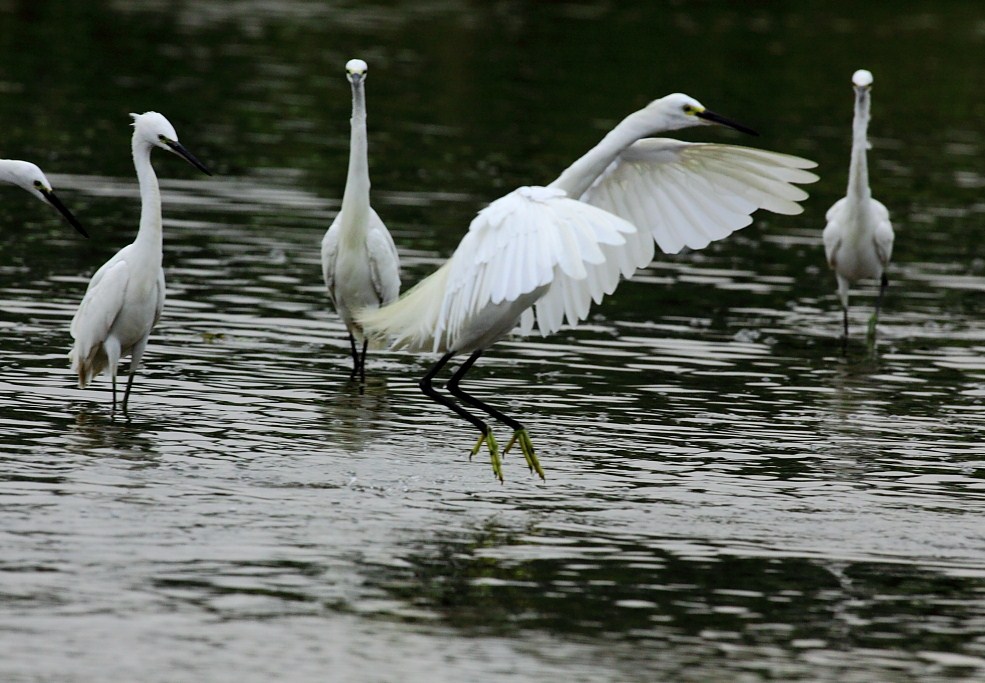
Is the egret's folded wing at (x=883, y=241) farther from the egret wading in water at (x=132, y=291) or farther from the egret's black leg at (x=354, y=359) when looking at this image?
the egret wading in water at (x=132, y=291)

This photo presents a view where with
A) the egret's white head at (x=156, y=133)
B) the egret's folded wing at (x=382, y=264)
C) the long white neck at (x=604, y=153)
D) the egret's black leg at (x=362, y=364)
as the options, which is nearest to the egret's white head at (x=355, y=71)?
the egret's folded wing at (x=382, y=264)

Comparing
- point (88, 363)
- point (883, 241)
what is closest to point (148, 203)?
point (88, 363)

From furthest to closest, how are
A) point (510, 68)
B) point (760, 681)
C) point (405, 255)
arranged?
point (510, 68) → point (405, 255) → point (760, 681)

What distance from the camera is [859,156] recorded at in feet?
48.9

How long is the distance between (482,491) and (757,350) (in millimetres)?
4904

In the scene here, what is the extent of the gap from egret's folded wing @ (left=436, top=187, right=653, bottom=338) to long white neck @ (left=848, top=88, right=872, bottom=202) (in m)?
6.95

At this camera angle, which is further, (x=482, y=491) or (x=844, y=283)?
(x=844, y=283)

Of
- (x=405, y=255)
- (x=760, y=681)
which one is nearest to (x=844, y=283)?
(x=405, y=255)

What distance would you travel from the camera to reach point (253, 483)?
8.88 meters

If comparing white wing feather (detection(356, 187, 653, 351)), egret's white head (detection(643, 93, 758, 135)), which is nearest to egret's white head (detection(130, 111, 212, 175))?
Result: white wing feather (detection(356, 187, 653, 351))

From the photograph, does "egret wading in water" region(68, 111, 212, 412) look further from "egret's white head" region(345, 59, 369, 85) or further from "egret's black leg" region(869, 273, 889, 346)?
"egret's black leg" region(869, 273, 889, 346)

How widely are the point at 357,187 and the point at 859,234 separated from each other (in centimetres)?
498

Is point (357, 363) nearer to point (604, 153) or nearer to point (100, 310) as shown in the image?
point (100, 310)

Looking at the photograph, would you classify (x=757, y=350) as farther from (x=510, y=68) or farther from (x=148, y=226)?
(x=510, y=68)
